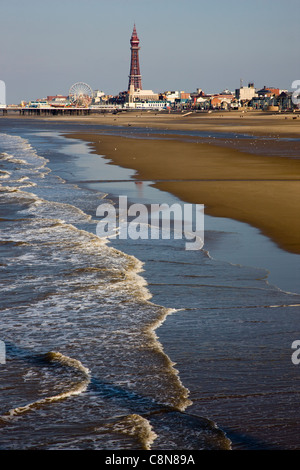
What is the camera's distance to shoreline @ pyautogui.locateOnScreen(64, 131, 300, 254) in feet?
39.8

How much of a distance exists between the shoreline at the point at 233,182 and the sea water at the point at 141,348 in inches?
74.6

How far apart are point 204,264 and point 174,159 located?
60.9 ft

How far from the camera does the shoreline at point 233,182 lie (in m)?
12.1

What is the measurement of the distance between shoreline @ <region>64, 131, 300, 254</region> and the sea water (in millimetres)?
1896

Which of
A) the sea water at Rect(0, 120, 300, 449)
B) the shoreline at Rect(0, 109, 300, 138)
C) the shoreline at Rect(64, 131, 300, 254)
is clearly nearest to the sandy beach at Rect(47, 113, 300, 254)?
the shoreline at Rect(64, 131, 300, 254)

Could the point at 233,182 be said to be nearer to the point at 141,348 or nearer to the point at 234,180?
the point at 234,180

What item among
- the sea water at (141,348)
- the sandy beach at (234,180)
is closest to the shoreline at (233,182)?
the sandy beach at (234,180)

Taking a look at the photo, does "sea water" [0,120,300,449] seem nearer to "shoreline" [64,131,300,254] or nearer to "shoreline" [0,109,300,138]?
"shoreline" [64,131,300,254]

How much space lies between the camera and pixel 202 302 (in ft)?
23.1

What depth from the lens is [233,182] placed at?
1834cm

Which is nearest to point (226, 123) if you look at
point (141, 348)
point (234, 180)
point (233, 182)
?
point (234, 180)

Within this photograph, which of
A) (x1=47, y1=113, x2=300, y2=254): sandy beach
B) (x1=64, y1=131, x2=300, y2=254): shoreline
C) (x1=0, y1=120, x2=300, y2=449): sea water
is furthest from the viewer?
(x1=47, y1=113, x2=300, y2=254): sandy beach

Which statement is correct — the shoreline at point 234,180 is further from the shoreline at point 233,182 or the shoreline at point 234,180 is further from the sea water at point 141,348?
the sea water at point 141,348

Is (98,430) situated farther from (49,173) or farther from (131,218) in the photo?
(49,173)
